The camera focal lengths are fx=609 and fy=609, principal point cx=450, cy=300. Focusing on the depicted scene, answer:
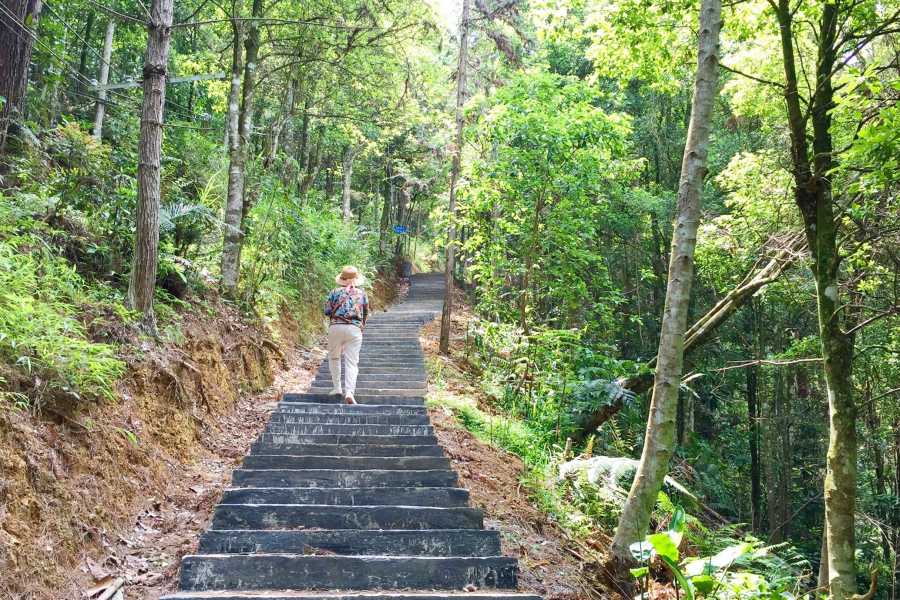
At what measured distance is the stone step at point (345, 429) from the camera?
23.7 feet

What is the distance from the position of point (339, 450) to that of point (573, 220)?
6.44 m

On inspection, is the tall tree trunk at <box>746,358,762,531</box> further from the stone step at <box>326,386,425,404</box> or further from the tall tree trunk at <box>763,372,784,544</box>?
the stone step at <box>326,386,425,404</box>

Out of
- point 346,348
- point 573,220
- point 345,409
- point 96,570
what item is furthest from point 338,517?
point 573,220

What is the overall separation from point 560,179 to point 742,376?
39.7 feet

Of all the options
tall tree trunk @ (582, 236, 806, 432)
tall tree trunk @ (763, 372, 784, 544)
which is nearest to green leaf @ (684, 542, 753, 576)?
tall tree trunk @ (582, 236, 806, 432)

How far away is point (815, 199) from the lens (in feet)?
18.0

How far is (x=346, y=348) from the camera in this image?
8289 millimetres

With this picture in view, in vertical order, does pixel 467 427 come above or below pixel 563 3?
below

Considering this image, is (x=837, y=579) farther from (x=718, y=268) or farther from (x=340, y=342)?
(x=718, y=268)

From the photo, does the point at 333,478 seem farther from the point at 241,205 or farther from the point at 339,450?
the point at 241,205

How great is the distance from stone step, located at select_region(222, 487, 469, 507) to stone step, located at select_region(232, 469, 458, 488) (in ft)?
1.22

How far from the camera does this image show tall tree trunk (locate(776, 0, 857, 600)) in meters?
4.80

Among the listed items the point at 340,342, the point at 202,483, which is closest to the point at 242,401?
the point at 340,342

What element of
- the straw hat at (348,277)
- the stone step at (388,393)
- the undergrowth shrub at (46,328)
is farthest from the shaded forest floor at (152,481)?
the straw hat at (348,277)
